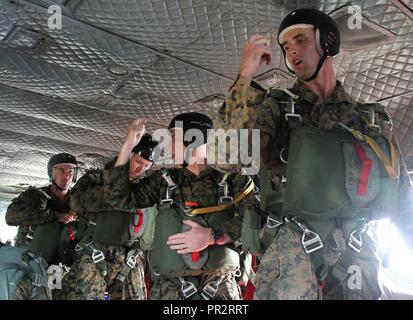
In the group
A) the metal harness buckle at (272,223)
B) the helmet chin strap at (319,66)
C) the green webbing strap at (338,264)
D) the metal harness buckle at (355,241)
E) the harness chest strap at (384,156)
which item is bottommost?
the green webbing strap at (338,264)

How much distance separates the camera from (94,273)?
11.3ft

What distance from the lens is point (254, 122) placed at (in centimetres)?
158

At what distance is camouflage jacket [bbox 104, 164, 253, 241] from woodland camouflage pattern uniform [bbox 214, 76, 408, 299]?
83 centimetres

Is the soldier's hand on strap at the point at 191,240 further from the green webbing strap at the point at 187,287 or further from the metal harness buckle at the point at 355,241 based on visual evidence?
the metal harness buckle at the point at 355,241

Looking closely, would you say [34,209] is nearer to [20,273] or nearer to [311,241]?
[20,273]

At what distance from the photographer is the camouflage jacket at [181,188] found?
2.51 m

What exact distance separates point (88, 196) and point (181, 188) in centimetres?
136

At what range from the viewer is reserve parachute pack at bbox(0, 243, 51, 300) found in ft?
6.53

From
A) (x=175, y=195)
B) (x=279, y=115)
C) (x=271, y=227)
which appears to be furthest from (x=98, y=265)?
(x=279, y=115)

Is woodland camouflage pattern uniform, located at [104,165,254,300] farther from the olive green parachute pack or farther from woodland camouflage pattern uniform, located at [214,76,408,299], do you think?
the olive green parachute pack

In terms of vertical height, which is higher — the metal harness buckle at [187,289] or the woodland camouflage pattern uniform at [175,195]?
the woodland camouflage pattern uniform at [175,195]

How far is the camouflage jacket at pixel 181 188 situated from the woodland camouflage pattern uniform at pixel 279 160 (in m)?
0.83

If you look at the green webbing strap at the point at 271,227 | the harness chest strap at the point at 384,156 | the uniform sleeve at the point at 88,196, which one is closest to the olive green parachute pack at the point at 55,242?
the uniform sleeve at the point at 88,196

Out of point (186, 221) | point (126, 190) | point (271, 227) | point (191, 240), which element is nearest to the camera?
point (271, 227)
